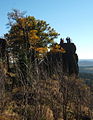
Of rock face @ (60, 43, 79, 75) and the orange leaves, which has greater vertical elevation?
the orange leaves

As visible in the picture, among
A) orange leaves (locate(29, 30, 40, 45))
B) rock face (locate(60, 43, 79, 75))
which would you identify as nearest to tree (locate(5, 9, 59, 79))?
orange leaves (locate(29, 30, 40, 45))

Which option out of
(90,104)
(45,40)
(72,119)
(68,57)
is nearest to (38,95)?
(72,119)

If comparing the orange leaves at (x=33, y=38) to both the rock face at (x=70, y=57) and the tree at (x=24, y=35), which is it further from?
the rock face at (x=70, y=57)

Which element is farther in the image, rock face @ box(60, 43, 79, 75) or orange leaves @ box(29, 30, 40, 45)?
rock face @ box(60, 43, 79, 75)

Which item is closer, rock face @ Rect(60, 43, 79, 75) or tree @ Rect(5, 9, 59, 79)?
tree @ Rect(5, 9, 59, 79)

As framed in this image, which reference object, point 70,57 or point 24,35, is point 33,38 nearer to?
point 24,35

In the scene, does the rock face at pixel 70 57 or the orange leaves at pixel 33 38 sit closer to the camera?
the orange leaves at pixel 33 38

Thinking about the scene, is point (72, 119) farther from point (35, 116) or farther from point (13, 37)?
point (13, 37)

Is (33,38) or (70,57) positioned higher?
(33,38)

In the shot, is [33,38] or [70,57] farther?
[70,57]

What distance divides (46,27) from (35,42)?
5749 millimetres

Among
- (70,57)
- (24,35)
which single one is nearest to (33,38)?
(24,35)

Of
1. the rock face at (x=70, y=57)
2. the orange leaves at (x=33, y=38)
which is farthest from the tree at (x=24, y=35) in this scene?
the rock face at (x=70, y=57)

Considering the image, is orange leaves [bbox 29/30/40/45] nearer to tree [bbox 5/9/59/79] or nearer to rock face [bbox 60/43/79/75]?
tree [bbox 5/9/59/79]
